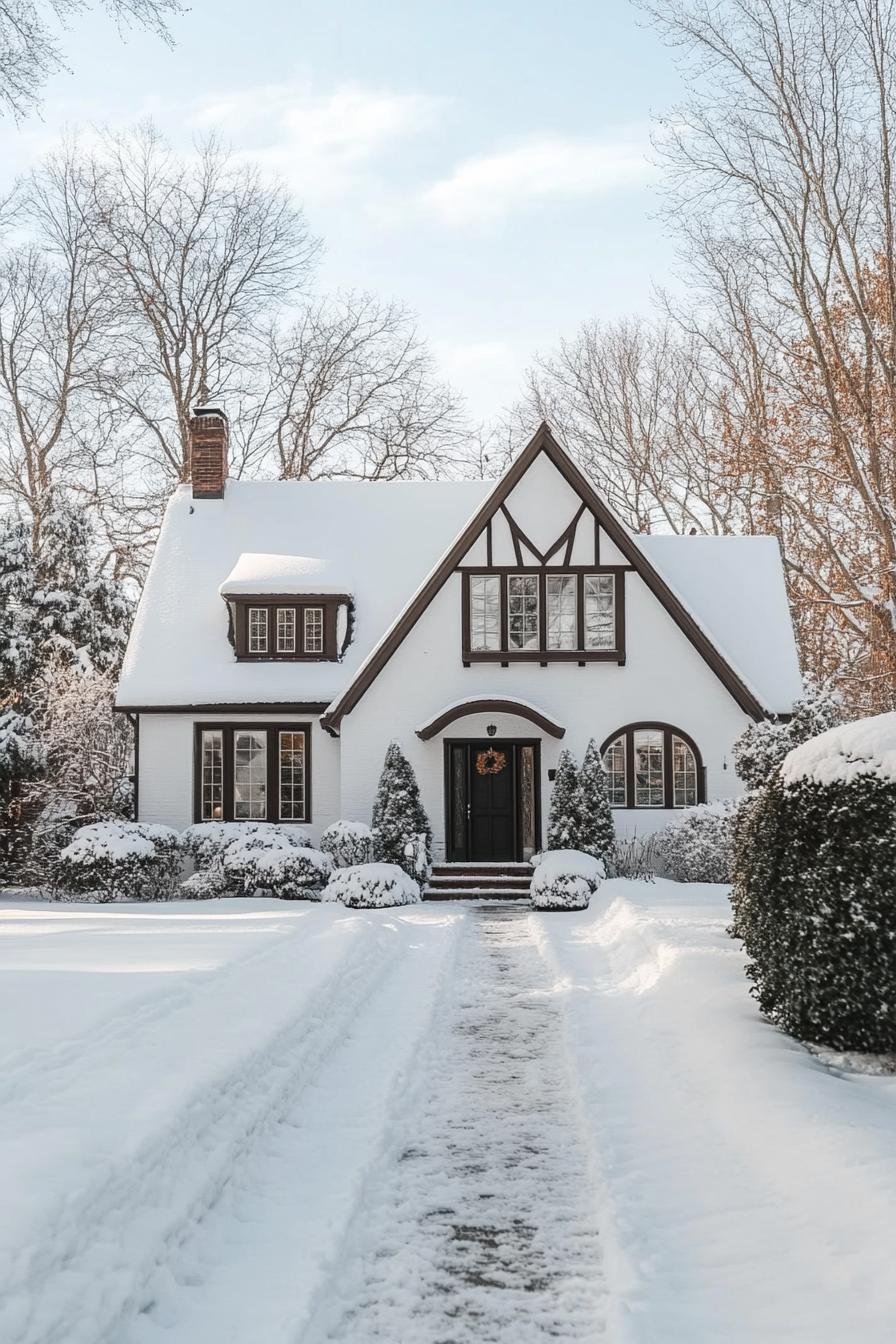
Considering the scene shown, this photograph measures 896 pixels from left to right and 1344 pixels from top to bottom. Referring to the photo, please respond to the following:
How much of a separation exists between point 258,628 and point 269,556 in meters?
1.52

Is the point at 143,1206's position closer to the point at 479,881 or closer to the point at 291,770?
the point at 479,881

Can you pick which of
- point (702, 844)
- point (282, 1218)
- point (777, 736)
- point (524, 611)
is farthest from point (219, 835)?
point (282, 1218)

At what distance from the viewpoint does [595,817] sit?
18516 mm

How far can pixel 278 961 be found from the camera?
412 inches

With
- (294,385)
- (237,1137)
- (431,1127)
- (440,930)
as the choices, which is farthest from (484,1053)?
(294,385)

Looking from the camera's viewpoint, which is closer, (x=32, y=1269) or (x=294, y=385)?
(x=32, y=1269)

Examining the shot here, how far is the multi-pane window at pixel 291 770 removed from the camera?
21359 mm

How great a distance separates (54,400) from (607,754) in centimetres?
2004

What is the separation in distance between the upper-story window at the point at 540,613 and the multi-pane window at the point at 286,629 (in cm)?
358

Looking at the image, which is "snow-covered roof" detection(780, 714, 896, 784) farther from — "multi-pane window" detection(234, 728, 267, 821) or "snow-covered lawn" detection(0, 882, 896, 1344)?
"multi-pane window" detection(234, 728, 267, 821)

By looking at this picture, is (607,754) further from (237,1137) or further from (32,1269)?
(32,1269)

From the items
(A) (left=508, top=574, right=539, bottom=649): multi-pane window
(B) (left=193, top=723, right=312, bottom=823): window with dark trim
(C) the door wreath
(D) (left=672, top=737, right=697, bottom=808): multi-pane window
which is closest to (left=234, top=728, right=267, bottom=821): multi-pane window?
(B) (left=193, top=723, right=312, bottom=823): window with dark trim

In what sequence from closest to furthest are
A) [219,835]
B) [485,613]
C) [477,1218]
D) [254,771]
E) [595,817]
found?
[477,1218]
[595,817]
[219,835]
[485,613]
[254,771]

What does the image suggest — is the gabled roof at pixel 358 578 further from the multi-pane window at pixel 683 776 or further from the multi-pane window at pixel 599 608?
the multi-pane window at pixel 683 776
